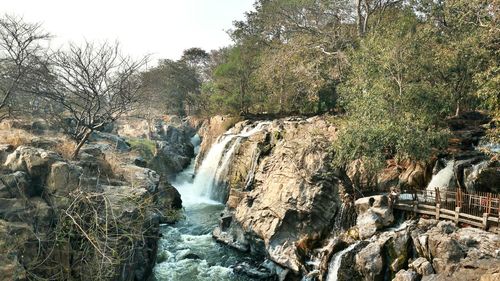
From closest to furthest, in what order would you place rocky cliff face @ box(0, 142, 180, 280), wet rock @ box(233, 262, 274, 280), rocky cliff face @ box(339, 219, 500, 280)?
rocky cliff face @ box(0, 142, 180, 280) → rocky cliff face @ box(339, 219, 500, 280) → wet rock @ box(233, 262, 274, 280)

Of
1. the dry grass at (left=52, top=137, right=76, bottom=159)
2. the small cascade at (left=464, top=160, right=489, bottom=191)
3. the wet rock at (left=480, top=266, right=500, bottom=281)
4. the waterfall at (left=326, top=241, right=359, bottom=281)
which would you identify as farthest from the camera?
the small cascade at (left=464, top=160, right=489, bottom=191)

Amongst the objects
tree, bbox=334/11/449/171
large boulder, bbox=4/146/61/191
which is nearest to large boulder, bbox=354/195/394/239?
tree, bbox=334/11/449/171

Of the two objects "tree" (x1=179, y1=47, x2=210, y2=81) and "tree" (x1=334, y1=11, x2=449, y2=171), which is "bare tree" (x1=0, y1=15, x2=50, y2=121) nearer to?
"tree" (x1=334, y1=11, x2=449, y2=171)

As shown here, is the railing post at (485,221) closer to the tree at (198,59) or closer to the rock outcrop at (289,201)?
the rock outcrop at (289,201)

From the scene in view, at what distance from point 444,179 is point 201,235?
43.6ft

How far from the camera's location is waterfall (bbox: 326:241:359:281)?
47.8ft

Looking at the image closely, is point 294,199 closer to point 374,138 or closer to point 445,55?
point 374,138

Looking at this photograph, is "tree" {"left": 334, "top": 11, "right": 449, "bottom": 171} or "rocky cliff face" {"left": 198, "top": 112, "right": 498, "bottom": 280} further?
"tree" {"left": 334, "top": 11, "right": 449, "bottom": 171}

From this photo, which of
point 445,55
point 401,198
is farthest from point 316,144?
point 445,55

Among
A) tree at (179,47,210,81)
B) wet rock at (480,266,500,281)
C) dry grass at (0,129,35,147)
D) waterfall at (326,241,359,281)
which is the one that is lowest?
waterfall at (326,241,359,281)

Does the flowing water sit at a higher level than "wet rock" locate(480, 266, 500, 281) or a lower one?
lower

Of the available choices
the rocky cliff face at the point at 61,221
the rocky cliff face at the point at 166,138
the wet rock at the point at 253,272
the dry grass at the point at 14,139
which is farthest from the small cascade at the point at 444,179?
the rocky cliff face at the point at 166,138

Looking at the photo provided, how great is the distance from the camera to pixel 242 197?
74.7 ft

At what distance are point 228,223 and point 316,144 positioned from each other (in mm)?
6787
